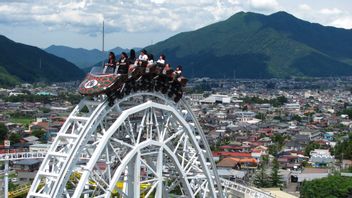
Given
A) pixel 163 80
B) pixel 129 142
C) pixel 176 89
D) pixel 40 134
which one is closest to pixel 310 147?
pixel 40 134

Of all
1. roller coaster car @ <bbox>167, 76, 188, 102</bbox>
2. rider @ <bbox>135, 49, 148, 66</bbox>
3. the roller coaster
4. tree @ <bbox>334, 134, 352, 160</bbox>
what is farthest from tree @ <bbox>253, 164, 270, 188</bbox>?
rider @ <bbox>135, 49, 148, 66</bbox>

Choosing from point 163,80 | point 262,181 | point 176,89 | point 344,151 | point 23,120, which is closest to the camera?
point 163,80

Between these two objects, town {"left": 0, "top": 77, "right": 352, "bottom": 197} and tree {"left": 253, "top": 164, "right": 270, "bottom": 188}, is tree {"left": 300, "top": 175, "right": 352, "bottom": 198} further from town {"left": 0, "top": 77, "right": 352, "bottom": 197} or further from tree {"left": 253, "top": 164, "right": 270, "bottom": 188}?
tree {"left": 253, "top": 164, "right": 270, "bottom": 188}

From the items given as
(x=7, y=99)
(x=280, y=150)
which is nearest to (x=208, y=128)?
(x=280, y=150)

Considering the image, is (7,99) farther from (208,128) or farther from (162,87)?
(162,87)

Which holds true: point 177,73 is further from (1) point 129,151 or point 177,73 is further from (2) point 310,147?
(2) point 310,147

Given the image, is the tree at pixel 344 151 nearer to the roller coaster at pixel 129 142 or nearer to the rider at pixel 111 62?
the roller coaster at pixel 129 142
